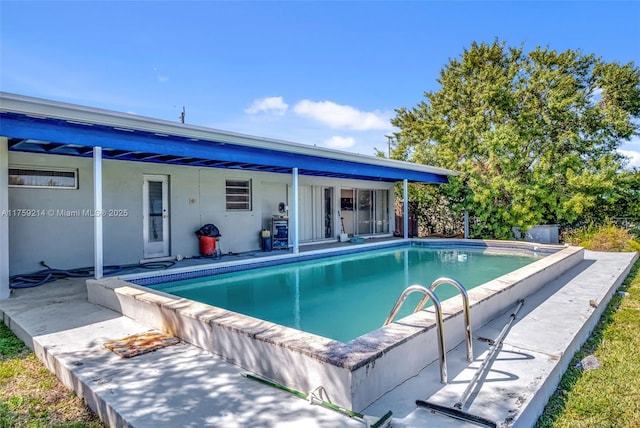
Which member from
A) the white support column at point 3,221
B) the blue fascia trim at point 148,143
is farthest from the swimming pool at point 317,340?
the blue fascia trim at point 148,143

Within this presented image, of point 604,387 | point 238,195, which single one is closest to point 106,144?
point 238,195

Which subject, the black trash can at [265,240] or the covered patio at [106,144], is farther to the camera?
the black trash can at [265,240]

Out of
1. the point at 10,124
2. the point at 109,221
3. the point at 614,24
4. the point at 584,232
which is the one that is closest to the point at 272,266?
the point at 109,221

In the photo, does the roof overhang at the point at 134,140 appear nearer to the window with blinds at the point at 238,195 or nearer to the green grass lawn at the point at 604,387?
the window with blinds at the point at 238,195

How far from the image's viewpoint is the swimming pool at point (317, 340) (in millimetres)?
2539

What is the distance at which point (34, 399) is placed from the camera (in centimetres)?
286

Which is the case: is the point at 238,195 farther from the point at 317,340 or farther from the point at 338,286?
the point at 317,340

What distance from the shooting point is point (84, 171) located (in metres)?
7.67

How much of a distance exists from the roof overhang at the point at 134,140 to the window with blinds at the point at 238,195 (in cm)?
57

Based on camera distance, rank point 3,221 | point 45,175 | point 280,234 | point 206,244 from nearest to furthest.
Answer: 1. point 3,221
2. point 45,175
3. point 206,244
4. point 280,234

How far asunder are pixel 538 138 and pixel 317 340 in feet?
46.0

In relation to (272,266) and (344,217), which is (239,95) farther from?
(272,266)

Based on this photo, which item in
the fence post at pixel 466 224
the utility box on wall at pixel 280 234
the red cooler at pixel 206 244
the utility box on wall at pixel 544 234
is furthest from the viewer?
the fence post at pixel 466 224

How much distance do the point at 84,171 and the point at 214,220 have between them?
10.4 feet
